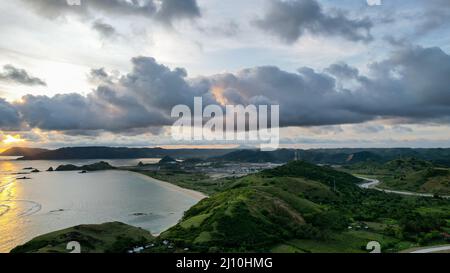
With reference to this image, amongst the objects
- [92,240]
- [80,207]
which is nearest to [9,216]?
[80,207]

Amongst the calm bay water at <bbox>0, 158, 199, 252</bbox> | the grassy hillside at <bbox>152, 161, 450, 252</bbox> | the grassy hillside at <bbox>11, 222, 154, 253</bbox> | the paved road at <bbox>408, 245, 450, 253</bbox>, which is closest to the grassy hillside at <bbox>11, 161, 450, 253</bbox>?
the grassy hillside at <bbox>152, 161, 450, 252</bbox>

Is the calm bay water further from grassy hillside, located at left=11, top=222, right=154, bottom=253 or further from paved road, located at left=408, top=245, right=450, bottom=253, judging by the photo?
paved road, located at left=408, top=245, right=450, bottom=253

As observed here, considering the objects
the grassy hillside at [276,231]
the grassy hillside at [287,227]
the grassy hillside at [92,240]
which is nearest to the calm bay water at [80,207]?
the grassy hillside at [92,240]

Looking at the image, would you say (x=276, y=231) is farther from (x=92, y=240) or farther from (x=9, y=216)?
(x=9, y=216)

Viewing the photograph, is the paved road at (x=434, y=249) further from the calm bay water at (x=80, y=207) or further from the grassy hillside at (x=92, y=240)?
the calm bay water at (x=80, y=207)

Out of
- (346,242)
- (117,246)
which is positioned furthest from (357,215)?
(117,246)

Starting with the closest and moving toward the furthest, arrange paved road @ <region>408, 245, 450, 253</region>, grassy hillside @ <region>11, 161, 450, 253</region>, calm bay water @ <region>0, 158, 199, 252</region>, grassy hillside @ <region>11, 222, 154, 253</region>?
paved road @ <region>408, 245, 450, 253</region>
grassy hillside @ <region>11, 222, 154, 253</region>
grassy hillside @ <region>11, 161, 450, 253</region>
calm bay water @ <region>0, 158, 199, 252</region>
